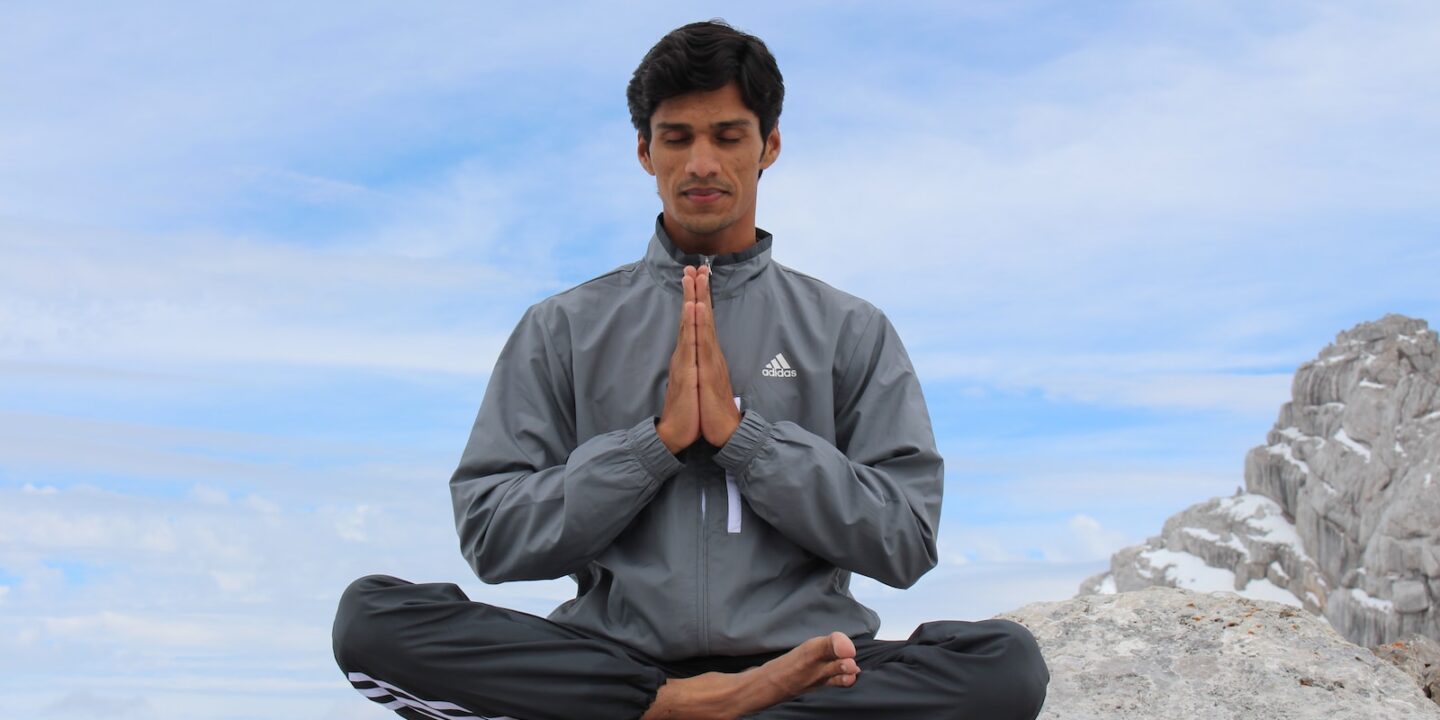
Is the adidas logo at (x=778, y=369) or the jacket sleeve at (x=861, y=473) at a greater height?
the adidas logo at (x=778, y=369)

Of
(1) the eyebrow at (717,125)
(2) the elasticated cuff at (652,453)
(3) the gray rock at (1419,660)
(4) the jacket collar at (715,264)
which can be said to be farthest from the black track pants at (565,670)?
(3) the gray rock at (1419,660)

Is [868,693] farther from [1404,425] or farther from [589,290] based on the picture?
[1404,425]

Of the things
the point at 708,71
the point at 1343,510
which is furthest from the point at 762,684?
the point at 1343,510

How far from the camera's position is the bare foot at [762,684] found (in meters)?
3.82

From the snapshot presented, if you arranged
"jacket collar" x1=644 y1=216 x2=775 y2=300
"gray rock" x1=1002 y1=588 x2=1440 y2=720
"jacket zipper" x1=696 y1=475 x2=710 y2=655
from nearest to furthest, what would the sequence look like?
"jacket zipper" x1=696 y1=475 x2=710 y2=655
"jacket collar" x1=644 y1=216 x2=775 y2=300
"gray rock" x1=1002 y1=588 x2=1440 y2=720

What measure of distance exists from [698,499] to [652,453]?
0.31 meters

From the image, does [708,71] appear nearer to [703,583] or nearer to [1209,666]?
[703,583]

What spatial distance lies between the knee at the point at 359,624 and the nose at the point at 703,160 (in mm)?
1797

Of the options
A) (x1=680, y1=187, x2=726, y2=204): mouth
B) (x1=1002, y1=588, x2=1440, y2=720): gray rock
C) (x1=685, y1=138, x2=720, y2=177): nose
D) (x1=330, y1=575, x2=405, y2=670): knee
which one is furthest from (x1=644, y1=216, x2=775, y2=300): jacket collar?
(x1=1002, y1=588, x2=1440, y2=720): gray rock

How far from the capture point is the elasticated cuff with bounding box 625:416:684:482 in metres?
3.96

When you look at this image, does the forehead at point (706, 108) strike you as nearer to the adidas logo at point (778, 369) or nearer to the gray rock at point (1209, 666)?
the adidas logo at point (778, 369)

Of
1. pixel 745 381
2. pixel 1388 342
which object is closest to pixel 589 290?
pixel 745 381

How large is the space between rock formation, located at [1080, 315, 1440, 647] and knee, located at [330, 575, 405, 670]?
6200cm

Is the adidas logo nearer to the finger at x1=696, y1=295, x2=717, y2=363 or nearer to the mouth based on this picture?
the finger at x1=696, y1=295, x2=717, y2=363
